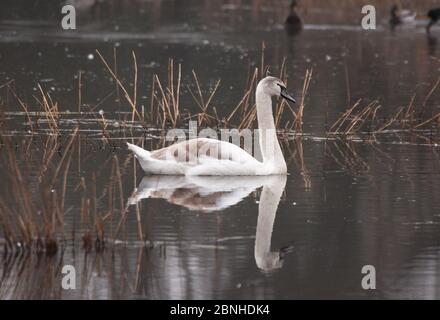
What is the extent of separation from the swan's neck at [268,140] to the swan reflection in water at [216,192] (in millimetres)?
142

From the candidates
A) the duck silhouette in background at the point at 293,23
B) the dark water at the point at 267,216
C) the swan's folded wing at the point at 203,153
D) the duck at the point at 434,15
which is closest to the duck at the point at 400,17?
the duck at the point at 434,15

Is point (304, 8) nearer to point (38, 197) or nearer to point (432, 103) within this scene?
point (432, 103)

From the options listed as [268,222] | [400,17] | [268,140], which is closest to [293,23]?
[400,17]

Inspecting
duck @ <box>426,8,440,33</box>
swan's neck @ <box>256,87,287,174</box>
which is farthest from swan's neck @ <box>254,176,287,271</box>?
duck @ <box>426,8,440,33</box>

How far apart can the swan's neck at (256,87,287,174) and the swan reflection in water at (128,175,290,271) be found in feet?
0.47

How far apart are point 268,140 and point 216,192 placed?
1.32 m

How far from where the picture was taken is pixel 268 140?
1367 centimetres

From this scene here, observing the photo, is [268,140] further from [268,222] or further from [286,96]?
[268,222]

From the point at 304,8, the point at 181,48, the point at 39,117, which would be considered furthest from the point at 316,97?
the point at 304,8

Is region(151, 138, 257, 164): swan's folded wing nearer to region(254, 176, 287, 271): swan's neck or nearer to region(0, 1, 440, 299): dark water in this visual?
region(0, 1, 440, 299): dark water

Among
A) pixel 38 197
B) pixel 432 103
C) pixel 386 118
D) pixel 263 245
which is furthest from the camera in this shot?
pixel 432 103
